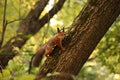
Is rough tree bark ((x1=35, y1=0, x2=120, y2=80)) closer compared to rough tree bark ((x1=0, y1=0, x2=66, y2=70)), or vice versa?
rough tree bark ((x1=35, y1=0, x2=120, y2=80))

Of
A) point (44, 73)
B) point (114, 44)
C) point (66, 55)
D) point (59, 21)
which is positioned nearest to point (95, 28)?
point (66, 55)

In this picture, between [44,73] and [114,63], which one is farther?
[114,63]

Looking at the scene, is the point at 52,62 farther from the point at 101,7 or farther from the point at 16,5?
the point at 16,5

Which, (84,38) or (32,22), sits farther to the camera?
(32,22)

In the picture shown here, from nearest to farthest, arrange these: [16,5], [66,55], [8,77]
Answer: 1. [8,77]
2. [66,55]
3. [16,5]

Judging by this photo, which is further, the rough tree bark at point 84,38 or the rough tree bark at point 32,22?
the rough tree bark at point 32,22

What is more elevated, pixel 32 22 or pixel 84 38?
pixel 84 38

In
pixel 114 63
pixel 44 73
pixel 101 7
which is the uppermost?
pixel 101 7

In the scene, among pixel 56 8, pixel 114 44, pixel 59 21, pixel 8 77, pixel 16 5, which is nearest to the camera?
pixel 8 77
